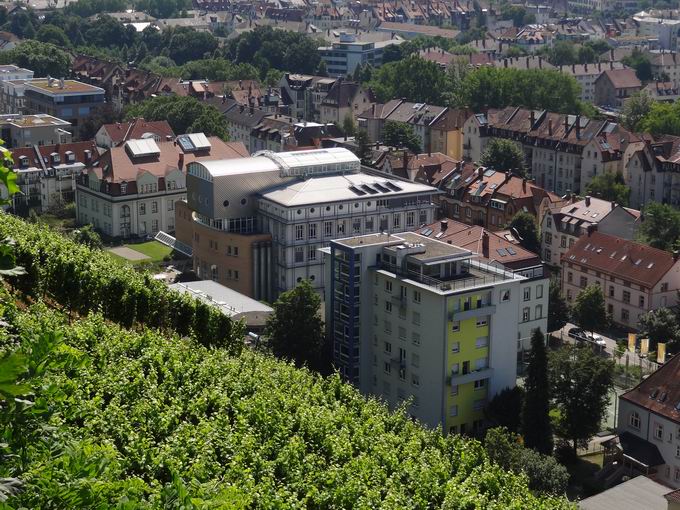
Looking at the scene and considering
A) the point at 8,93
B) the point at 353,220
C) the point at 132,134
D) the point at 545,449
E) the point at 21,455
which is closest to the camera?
the point at 21,455

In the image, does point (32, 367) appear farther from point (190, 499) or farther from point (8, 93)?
point (8, 93)

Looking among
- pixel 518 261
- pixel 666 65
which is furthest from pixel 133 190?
pixel 666 65

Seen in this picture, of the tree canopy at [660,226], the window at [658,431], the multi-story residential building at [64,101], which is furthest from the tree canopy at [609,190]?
the multi-story residential building at [64,101]

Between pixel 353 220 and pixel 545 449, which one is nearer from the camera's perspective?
pixel 545 449

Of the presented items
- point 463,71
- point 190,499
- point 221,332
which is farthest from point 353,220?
point 463,71

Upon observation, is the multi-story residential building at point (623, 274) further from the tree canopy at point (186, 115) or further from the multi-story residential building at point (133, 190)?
the tree canopy at point (186, 115)

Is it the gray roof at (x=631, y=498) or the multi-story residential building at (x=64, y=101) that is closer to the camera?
the gray roof at (x=631, y=498)
